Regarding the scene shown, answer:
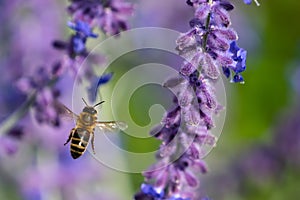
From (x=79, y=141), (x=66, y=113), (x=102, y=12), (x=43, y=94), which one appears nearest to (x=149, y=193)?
(x=79, y=141)

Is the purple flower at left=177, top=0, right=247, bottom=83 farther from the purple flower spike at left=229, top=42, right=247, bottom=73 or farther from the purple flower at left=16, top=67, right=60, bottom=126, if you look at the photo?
the purple flower at left=16, top=67, right=60, bottom=126

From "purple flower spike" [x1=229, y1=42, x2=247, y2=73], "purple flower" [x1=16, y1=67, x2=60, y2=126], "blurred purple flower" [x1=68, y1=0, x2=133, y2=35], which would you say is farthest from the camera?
"purple flower" [x1=16, y1=67, x2=60, y2=126]

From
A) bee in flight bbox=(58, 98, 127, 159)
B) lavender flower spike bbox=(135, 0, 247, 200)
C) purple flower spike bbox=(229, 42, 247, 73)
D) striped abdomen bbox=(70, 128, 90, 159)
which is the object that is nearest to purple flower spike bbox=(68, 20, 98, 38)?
bee in flight bbox=(58, 98, 127, 159)

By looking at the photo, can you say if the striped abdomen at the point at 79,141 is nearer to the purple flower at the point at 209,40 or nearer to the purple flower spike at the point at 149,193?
the purple flower spike at the point at 149,193

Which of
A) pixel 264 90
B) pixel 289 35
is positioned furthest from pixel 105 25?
pixel 289 35

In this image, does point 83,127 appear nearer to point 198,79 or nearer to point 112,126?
point 112,126
